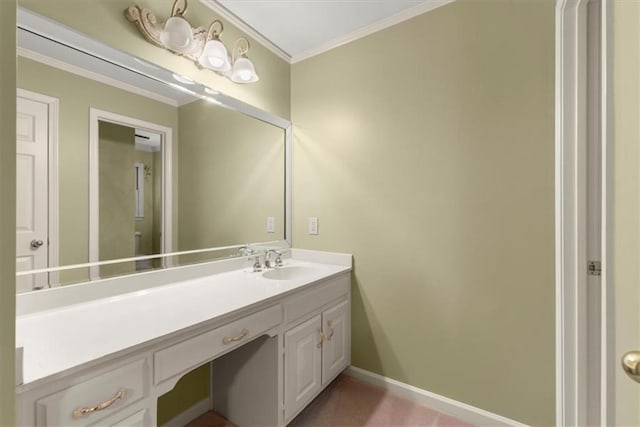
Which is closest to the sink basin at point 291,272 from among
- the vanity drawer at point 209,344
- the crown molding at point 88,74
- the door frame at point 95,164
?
the vanity drawer at point 209,344

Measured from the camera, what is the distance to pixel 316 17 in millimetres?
1765

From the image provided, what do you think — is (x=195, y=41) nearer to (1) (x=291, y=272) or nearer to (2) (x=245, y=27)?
(2) (x=245, y=27)

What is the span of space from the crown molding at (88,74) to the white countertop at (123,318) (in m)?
0.96

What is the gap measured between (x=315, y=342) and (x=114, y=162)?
138 centimetres

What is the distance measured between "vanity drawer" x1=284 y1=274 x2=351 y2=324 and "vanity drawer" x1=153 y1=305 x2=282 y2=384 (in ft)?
0.31

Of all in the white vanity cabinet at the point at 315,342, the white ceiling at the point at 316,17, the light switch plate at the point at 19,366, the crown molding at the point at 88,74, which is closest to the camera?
the light switch plate at the point at 19,366

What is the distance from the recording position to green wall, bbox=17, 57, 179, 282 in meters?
1.11

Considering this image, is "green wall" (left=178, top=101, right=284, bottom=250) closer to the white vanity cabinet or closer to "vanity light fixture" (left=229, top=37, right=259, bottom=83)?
"vanity light fixture" (left=229, top=37, right=259, bottom=83)

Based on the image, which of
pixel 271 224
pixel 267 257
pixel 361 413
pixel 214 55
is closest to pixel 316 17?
pixel 214 55

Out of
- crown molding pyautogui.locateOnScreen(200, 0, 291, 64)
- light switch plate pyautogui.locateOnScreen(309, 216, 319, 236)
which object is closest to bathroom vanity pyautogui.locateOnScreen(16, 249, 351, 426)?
light switch plate pyautogui.locateOnScreen(309, 216, 319, 236)

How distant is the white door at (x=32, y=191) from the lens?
1019 mm

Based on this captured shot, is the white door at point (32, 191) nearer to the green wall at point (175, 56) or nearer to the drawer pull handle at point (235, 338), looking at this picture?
the green wall at point (175, 56)

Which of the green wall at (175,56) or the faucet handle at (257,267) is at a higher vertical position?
the green wall at (175,56)

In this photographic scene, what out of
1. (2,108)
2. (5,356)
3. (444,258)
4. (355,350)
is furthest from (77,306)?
(444,258)
